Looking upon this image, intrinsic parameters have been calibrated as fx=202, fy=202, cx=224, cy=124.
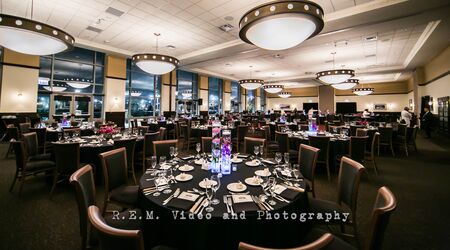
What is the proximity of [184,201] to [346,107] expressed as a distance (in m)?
22.3

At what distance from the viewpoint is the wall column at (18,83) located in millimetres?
7887

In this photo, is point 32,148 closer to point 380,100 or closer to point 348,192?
point 348,192

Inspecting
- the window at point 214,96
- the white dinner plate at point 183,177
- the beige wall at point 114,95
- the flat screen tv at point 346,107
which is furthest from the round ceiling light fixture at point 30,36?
the flat screen tv at point 346,107

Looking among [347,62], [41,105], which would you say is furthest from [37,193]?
[347,62]

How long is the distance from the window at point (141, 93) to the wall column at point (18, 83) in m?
3.91

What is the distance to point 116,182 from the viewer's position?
102 inches

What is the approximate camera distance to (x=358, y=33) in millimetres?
7008

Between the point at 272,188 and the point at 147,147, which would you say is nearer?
the point at 272,188

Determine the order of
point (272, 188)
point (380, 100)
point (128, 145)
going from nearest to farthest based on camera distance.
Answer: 1. point (272, 188)
2. point (128, 145)
3. point (380, 100)

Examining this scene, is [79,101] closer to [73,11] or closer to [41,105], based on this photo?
[41,105]

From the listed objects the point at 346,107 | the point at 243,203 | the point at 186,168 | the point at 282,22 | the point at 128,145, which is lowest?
the point at 243,203

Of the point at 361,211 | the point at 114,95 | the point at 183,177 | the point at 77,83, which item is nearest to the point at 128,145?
the point at 183,177

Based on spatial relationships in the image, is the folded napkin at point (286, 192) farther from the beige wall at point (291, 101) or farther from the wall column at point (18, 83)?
the beige wall at point (291, 101)

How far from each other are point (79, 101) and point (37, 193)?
7.92 m
